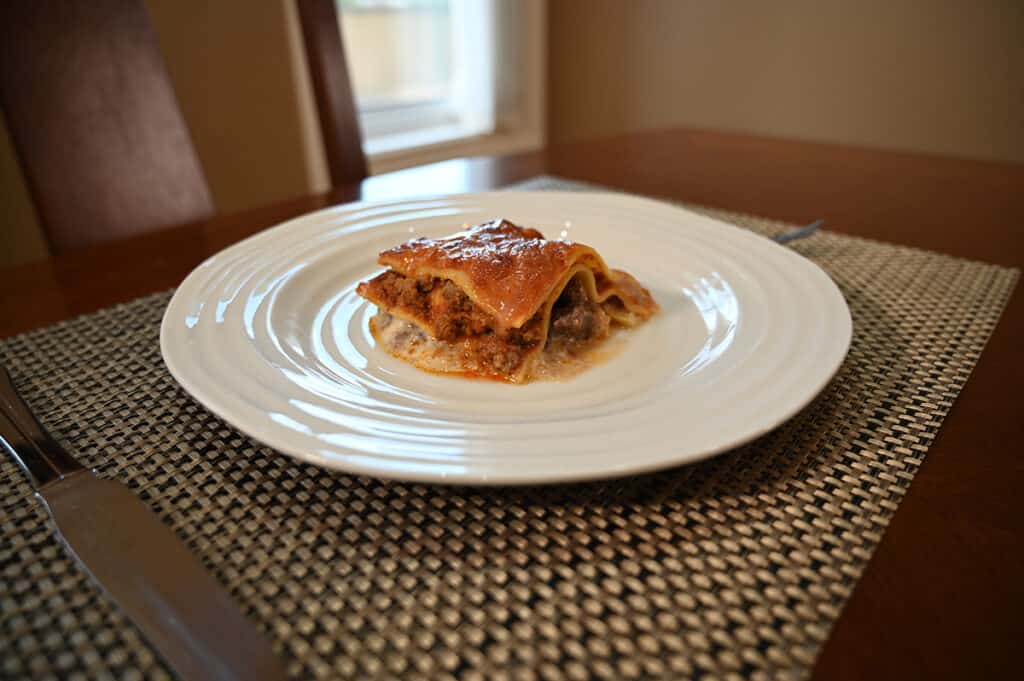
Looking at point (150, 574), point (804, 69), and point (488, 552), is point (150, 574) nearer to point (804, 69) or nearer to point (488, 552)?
point (488, 552)

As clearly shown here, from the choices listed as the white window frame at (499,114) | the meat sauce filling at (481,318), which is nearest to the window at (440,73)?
the white window frame at (499,114)

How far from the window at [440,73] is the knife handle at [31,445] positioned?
284 centimetres

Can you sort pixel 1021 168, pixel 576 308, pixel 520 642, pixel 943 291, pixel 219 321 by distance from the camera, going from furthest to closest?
pixel 1021 168, pixel 943 291, pixel 576 308, pixel 219 321, pixel 520 642

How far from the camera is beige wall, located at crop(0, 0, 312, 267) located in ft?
7.37

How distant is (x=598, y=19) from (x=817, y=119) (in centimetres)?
141

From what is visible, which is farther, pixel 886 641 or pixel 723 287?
pixel 723 287

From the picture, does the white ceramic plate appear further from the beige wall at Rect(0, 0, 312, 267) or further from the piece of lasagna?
the beige wall at Rect(0, 0, 312, 267)

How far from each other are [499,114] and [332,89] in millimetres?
2252

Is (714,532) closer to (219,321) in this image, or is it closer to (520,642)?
(520,642)

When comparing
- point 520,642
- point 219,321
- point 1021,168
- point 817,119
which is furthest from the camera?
point 817,119

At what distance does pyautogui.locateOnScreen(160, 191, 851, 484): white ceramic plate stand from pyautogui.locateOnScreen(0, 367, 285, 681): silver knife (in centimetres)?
9

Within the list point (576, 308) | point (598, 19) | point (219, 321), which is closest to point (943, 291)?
point (576, 308)

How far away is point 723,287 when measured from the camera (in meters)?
→ 0.81

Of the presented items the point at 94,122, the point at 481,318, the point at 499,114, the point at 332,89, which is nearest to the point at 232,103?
the point at 332,89
